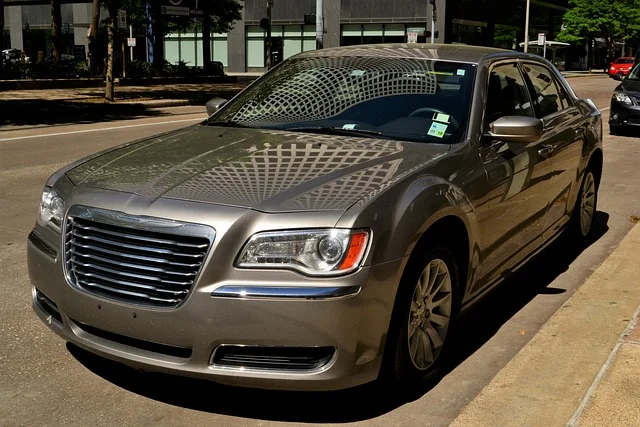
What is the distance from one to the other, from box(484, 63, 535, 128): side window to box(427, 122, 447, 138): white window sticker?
0.29 m

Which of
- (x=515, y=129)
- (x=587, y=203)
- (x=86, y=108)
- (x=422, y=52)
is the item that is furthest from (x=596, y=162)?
(x=86, y=108)

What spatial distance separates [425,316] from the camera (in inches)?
152

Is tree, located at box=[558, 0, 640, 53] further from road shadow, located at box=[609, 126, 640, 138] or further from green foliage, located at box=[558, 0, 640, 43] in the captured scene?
road shadow, located at box=[609, 126, 640, 138]

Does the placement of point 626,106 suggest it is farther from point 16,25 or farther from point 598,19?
point 16,25

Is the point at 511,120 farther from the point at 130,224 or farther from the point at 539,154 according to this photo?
the point at 130,224

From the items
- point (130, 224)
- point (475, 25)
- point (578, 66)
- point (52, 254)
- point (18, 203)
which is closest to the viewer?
point (130, 224)

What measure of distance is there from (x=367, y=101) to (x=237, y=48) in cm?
5966

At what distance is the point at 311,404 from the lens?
3752mm

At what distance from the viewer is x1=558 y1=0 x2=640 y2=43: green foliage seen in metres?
68.5

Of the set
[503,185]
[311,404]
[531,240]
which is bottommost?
[311,404]

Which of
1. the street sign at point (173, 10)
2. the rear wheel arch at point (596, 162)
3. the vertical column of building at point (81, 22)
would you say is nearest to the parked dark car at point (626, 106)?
the rear wheel arch at point (596, 162)

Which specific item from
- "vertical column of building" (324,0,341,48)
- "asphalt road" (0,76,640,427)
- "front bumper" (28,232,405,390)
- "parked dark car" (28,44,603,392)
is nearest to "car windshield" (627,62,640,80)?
"asphalt road" (0,76,640,427)

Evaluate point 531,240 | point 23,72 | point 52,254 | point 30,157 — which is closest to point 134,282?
A: point 52,254

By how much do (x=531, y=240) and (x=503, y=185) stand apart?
0.86 meters
